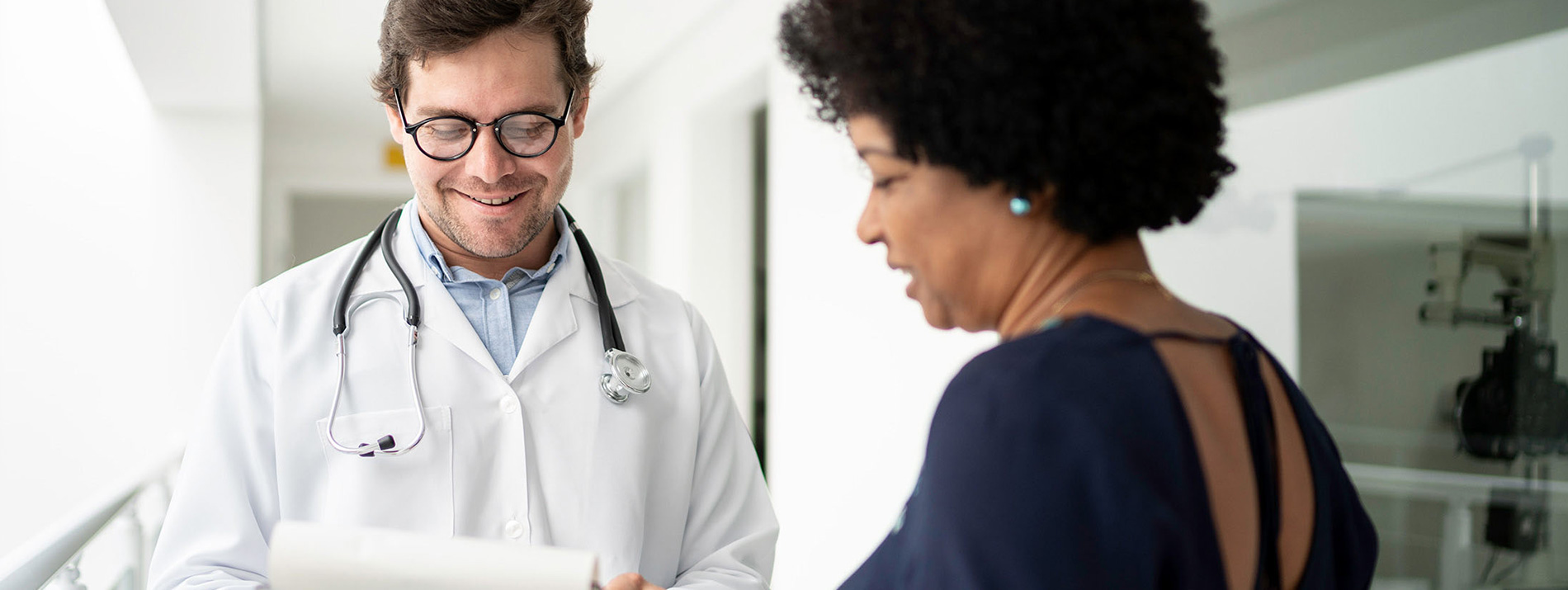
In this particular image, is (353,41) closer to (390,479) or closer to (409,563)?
(390,479)

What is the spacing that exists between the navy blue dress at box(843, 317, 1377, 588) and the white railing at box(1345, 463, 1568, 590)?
5.26 ft

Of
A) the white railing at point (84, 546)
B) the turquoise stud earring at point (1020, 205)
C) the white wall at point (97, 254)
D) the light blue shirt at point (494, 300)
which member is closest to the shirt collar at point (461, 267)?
the light blue shirt at point (494, 300)

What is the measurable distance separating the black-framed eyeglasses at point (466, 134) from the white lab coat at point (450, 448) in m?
0.15

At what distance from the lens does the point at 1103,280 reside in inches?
28.8

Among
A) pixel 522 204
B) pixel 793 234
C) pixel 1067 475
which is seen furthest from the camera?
pixel 793 234

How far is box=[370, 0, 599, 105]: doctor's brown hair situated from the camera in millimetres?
1263

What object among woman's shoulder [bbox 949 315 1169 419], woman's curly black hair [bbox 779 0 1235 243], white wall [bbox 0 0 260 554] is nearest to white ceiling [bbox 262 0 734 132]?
white wall [bbox 0 0 260 554]

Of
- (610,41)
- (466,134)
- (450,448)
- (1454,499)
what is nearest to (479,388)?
(450,448)

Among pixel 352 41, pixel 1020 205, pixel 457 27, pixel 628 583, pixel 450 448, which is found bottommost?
pixel 628 583

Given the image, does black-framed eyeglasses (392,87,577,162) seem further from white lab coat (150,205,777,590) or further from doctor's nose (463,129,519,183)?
white lab coat (150,205,777,590)

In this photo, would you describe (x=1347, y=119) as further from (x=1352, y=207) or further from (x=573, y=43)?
(x=573, y=43)

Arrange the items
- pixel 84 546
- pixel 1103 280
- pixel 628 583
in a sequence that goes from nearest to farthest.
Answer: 1. pixel 1103 280
2. pixel 628 583
3. pixel 84 546

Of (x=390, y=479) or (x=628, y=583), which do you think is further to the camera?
(x=390, y=479)

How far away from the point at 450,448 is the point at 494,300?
0.73ft
